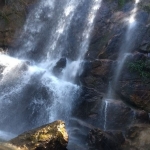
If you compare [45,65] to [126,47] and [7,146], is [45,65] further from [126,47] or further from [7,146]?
[7,146]

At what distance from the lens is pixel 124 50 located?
1811 cm

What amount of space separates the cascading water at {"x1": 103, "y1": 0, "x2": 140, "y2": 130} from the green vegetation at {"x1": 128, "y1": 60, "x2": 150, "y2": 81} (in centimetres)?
78

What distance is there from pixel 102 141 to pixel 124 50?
7914 mm

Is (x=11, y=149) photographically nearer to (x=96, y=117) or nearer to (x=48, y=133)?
(x=48, y=133)

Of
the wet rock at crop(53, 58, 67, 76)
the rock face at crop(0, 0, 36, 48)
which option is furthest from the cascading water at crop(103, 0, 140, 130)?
the rock face at crop(0, 0, 36, 48)

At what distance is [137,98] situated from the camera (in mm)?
15398

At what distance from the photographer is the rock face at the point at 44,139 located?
28.2 ft

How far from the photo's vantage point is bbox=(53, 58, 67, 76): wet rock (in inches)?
751

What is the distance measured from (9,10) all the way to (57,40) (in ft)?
16.1

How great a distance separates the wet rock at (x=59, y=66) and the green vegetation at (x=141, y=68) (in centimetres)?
519

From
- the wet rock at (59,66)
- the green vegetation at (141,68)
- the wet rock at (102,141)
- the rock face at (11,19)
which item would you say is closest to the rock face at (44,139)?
the wet rock at (102,141)

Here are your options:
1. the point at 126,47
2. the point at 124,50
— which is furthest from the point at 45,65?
the point at 126,47

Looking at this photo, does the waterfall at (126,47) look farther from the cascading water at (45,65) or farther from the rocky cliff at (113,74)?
the cascading water at (45,65)

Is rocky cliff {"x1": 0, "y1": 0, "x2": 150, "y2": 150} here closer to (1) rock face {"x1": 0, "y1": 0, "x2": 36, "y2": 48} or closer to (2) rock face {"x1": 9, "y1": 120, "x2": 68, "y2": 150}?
(1) rock face {"x1": 0, "y1": 0, "x2": 36, "y2": 48}
